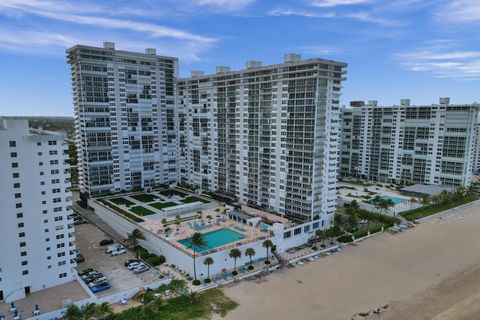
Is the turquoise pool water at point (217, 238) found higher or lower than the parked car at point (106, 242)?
higher

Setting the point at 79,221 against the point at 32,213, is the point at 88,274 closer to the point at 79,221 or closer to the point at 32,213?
the point at 32,213

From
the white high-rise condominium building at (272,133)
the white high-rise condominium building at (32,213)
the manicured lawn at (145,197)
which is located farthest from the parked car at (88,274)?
the white high-rise condominium building at (272,133)

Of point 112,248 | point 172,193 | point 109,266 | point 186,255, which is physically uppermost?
point 172,193

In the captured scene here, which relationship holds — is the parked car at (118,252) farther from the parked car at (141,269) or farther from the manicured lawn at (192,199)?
the manicured lawn at (192,199)

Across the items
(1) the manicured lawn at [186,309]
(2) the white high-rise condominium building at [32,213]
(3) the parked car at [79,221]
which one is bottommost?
(1) the manicured lawn at [186,309]

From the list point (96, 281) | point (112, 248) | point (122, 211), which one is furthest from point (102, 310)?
point (122, 211)

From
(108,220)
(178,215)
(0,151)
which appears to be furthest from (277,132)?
(0,151)

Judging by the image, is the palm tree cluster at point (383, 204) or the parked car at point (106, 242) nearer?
the parked car at point (106, 242)
